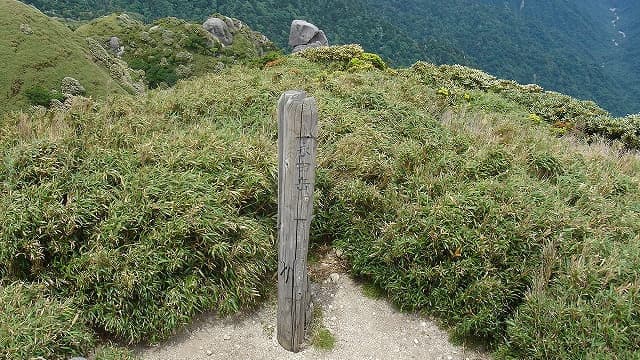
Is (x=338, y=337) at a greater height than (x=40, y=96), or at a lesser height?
greater

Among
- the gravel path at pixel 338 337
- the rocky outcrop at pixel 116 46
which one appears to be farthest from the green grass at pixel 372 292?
the rocky outcrop at pixel 116 46

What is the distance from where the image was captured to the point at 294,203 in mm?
4250

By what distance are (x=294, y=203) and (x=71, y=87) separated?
11.8m

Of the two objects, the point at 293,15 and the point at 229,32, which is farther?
the point at 293,15

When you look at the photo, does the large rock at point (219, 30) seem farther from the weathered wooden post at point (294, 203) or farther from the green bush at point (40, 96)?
the weathered wooden post at point (294, 203)

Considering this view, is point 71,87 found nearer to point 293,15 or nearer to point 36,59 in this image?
point 36,59

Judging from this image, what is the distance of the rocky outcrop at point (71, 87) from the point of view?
12.8m

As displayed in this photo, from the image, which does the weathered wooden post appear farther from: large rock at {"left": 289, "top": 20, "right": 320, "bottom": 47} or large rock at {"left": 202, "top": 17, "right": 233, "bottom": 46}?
large rock at {"left": 289, "top": 20, "right": 320, "bottom": 47}

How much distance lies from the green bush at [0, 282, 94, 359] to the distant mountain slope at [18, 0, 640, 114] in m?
76.1

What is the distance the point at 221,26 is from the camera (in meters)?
52.7

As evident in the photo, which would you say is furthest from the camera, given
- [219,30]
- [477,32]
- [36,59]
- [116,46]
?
[477,32]

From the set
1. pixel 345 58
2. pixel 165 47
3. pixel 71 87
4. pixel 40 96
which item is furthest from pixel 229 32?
pixel 40 96

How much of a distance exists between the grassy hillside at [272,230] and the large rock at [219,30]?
47.9 metres

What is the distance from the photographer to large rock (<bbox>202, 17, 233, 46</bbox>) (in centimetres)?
5166
